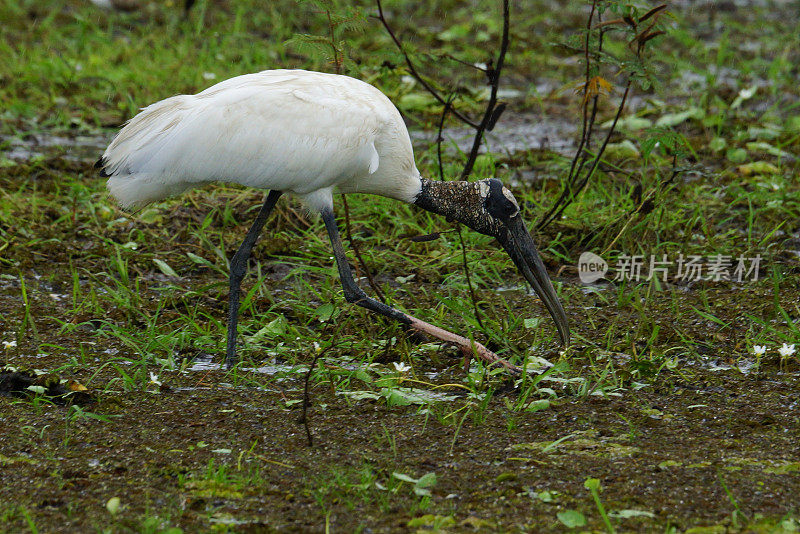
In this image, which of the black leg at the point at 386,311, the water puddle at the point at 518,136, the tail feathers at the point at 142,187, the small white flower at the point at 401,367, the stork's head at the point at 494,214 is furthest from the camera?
the water puddle at the point at 518,136

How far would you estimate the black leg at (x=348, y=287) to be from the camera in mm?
4621

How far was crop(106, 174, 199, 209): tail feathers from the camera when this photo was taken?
4.54 meters

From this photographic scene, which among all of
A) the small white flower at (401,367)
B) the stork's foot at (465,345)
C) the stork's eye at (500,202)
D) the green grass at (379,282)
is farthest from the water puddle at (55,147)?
the small white flower at (401,367)

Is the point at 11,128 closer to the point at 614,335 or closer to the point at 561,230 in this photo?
the point at 561,230

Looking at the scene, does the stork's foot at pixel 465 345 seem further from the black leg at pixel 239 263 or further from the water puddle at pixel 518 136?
the water puddle at pixel 518 136

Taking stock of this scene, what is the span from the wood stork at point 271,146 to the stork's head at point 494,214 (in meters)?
0.09

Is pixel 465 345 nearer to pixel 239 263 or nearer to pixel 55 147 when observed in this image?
pixel 239 263

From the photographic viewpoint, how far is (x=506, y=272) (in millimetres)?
5676

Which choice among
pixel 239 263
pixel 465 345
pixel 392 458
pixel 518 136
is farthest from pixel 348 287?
pixel 518 136

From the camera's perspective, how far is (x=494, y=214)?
4.87 m

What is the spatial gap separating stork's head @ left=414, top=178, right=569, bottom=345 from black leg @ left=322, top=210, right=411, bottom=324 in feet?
1.86

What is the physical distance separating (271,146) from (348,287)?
0.72m

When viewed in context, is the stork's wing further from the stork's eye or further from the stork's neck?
the stork's eye

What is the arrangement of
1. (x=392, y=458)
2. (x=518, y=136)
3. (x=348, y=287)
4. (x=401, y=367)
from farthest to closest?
(x=518, y=136) → (x=348, y=287) → (x=401, y=367) → (x=392, y=458)
